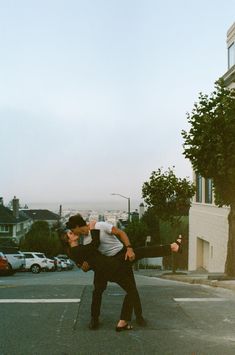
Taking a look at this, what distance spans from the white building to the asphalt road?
21.4 metres

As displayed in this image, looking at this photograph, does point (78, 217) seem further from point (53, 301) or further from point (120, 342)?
point (53, 301)

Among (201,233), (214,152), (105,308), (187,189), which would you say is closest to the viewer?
(105,308)

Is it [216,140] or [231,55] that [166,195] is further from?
[216,140]

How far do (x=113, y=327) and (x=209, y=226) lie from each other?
98.2 feet

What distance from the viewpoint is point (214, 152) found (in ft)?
55.2

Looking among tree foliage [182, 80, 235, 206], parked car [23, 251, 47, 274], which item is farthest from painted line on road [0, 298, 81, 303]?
parked car [23, 251, 47, 274]

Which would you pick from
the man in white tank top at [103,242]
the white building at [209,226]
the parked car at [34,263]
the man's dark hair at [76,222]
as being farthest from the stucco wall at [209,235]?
the man's dark hair at [76,222]

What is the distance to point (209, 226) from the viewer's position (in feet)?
119

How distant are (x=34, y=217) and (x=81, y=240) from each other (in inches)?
5811

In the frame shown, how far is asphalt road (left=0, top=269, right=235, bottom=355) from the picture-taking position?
6.05 meters

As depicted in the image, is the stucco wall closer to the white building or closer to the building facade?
the white building

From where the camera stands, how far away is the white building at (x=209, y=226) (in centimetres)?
3138

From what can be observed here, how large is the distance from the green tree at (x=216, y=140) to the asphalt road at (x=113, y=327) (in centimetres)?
731

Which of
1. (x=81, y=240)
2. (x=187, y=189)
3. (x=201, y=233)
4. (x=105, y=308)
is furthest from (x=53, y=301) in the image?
(x=201, y=233)
